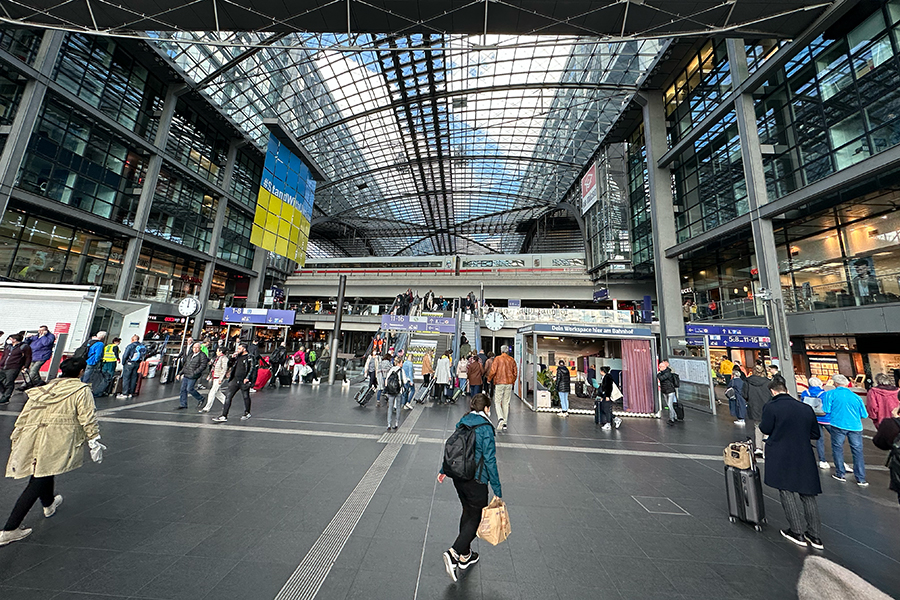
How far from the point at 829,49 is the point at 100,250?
126 feet

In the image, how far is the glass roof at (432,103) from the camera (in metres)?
21.4

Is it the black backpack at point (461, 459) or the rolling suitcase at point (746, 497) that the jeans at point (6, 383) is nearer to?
the black backpack at point (461, 459)

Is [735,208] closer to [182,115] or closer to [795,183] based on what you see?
[795,183]

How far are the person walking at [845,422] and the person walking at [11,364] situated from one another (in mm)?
16498

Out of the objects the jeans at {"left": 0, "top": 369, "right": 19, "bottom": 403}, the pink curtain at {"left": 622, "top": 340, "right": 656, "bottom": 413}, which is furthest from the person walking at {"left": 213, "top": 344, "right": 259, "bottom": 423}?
the pink curtain at {"left": 622, "top": 340, "right": 656, "bottom": 413}

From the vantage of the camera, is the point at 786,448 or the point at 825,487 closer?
the point at 786,448

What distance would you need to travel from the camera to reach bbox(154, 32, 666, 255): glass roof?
843 inches

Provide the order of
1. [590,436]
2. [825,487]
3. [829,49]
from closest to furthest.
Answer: [825,487] → [590,436] → [829,49]

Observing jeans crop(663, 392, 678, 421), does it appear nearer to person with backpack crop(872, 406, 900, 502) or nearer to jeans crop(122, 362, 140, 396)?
person with backpack crop(872, 406, 900, 502)

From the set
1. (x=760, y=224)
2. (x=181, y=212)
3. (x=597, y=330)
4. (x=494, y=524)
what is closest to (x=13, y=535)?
(x=494, y=524)

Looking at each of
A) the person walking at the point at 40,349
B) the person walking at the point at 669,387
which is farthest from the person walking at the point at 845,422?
the person walking at the point at 40,349

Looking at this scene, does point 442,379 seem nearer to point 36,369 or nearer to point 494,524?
point 494,524

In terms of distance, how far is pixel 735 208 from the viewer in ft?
57.3

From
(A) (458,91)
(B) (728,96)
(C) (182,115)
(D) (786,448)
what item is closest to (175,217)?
(C) (182,115)
